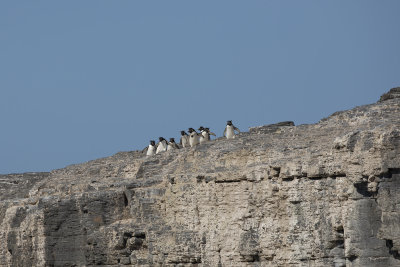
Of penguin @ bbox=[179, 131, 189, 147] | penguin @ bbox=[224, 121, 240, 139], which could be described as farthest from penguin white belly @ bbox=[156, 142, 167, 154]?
penguin @ bbox=[224, 121, 240, 139]

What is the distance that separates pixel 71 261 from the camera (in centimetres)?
3984

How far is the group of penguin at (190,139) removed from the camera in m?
42.1

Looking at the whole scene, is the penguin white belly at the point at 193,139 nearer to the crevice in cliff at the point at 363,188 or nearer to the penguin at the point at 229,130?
the penguin at the point at 229,130

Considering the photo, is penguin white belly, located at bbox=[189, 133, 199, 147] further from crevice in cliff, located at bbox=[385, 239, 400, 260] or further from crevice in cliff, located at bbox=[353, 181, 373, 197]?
crevice in cliff, located at bbox=[385, 239, 400, 260]

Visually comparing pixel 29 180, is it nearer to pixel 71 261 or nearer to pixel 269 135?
pixel 71 261

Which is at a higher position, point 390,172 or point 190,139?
point 190,139

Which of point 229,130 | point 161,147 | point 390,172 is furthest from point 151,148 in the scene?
point 390,172

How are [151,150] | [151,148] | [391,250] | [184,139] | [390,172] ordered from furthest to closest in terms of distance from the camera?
[151,148], [151,150], [184,139], [391,250], [390,172]

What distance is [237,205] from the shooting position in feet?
110

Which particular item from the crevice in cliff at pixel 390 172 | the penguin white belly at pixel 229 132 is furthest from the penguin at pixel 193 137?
the crevice in cliff at pixel 390 172

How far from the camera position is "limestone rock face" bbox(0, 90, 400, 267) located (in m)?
29.0

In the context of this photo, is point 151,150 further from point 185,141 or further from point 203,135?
point 203,135

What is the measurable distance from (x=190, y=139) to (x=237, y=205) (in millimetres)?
9560

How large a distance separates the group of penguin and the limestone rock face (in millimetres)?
1966
